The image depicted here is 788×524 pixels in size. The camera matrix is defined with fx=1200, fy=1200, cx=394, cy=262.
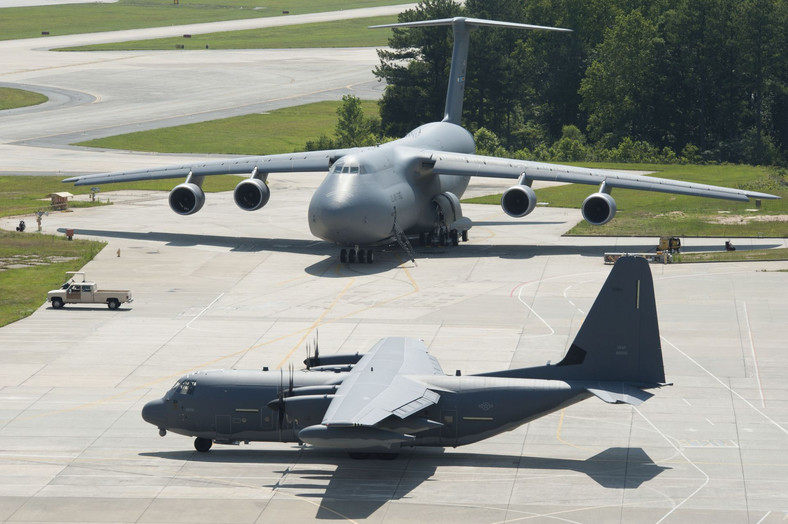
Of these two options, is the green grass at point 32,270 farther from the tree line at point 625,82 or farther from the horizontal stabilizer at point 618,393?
the tree line at point 625,82

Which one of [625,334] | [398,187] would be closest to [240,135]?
[398,187]

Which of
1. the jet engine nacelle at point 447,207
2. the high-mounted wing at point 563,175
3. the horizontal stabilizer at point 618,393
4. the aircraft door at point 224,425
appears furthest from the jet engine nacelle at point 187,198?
the horizontal stabilizer at point 618,393

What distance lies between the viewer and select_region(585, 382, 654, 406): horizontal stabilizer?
110 ft

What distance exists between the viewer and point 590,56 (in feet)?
444

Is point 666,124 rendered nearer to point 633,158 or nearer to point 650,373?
point 633,158

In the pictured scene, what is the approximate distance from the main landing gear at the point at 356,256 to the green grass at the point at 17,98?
80714 mm

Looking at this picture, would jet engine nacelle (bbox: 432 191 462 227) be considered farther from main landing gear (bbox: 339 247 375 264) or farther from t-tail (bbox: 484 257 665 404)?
t-tail (bbox: 484 257 665 404)

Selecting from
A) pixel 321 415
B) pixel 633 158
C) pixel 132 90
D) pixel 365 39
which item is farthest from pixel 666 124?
pixel 321 415

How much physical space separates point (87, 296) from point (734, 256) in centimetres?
3331

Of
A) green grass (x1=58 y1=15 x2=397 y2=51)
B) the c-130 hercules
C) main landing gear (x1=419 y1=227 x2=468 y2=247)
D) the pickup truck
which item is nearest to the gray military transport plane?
the pickup truck

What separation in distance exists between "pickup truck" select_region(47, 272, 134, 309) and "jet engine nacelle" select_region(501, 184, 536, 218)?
21489mm

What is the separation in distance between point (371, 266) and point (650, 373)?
29.6 m

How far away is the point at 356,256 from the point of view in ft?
208

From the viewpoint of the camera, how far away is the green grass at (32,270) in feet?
179
